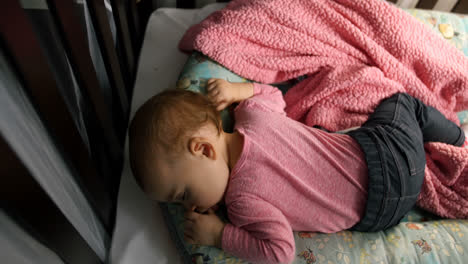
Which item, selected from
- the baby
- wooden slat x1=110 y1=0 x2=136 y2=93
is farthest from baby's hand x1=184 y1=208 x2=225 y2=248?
wooden slat x1=110 y1=0 x2=136 y2=93

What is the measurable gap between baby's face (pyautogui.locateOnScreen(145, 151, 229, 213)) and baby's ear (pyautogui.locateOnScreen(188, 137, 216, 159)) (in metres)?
0.01

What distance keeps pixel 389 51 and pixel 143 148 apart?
81 cm

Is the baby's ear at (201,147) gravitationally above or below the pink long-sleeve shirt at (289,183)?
above

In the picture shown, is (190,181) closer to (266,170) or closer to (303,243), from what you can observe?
(266,170)

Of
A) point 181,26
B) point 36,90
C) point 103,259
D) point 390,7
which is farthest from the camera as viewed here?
point 181,26

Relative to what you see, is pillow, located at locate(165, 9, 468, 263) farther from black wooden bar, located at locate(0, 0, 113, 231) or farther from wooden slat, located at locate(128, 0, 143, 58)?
wooden slat, located at locate(128, 0, 143, 58)

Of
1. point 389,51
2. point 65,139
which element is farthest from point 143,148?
point 389,51

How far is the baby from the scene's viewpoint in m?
0.66

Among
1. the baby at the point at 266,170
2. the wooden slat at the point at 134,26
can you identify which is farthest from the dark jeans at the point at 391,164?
the wooden slat at the point at 134,26

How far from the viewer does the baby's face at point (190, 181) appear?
2.14 feet

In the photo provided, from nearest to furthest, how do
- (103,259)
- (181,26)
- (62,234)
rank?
(62,234)
(103,259)
(181,26)

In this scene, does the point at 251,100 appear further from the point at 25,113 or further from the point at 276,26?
the point at 25,113

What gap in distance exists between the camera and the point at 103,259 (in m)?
0.77

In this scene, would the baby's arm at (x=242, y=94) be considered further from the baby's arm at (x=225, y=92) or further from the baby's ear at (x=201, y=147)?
the baby's ear at (x=201, y=147)
